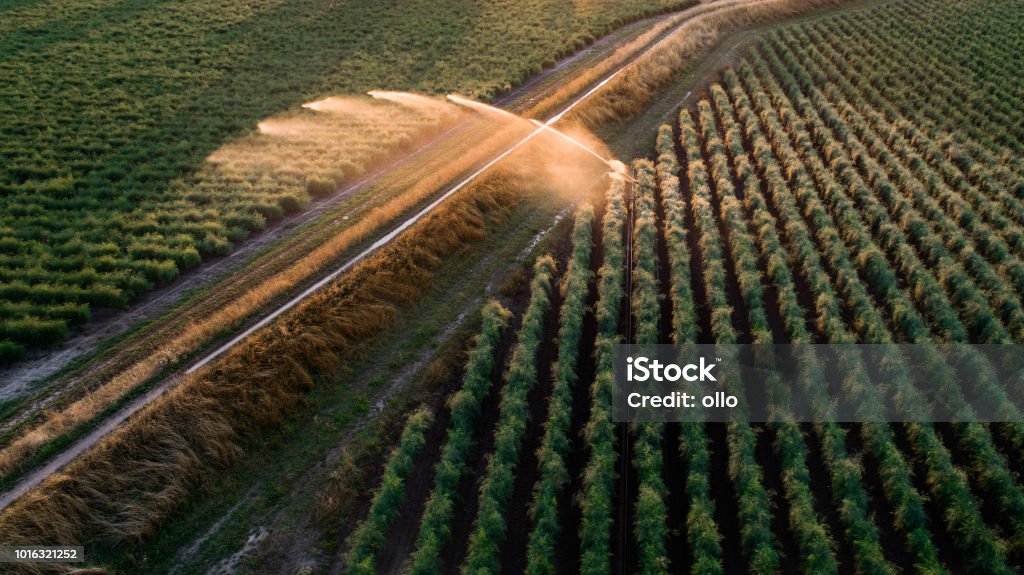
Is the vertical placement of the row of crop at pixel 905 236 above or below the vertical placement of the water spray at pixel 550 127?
below

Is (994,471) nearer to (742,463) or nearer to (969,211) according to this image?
(742,463)

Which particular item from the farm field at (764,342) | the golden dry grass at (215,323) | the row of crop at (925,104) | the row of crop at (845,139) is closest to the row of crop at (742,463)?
the farm field at (764,342)

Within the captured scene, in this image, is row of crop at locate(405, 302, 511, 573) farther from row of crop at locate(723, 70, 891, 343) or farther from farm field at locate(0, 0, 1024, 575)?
row of crop at locate(723, 70, 891, 343)

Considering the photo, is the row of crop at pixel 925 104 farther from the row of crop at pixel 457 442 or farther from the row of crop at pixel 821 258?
the row of crop at pixel 457 442

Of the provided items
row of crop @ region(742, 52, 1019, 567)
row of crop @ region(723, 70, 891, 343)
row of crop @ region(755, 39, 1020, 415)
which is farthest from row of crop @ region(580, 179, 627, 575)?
row of crop @ region(755, 39, 1020, 415)

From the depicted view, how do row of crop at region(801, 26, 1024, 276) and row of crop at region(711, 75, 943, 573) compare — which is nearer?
row of crop at region(711, 75, 943, 573)

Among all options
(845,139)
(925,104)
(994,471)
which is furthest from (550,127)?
(994,471)
